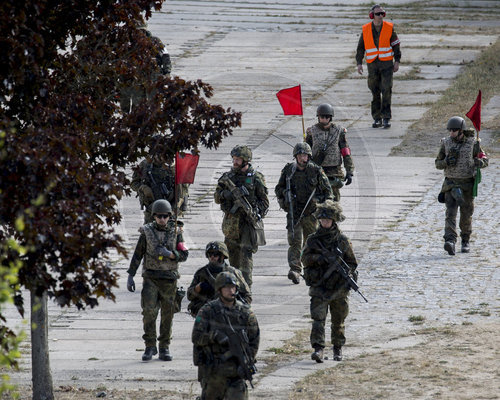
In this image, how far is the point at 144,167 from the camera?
1594 centimetres

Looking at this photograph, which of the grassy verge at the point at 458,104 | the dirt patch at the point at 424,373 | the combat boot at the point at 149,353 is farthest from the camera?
the grassy verge at the point at 458,104

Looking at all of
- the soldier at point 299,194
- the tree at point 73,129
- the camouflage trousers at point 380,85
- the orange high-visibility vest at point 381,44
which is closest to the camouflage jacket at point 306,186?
the soldier at point 299,194

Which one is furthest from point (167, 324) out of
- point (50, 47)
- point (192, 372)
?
point (50, 47)

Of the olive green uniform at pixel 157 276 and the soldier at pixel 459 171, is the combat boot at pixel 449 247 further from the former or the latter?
the olive green uniform at pixel 157 276

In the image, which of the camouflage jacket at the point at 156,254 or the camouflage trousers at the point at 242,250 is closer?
the camouflage jacket at the point at 156,254

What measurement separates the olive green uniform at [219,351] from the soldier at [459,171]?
7.29 metres

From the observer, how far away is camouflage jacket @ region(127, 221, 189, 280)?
13336 mm

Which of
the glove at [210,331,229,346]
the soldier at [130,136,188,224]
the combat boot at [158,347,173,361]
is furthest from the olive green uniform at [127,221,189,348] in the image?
the glove at [210,331,229,346]

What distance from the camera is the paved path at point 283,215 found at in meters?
13.6

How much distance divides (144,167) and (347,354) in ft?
14.3

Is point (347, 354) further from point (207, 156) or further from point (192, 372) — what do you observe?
point (207, 156)

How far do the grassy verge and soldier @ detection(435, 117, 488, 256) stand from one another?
651cm

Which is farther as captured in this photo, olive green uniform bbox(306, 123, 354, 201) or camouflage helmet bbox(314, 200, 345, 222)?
olive green uniform bbox(306, 123, 354, 201)

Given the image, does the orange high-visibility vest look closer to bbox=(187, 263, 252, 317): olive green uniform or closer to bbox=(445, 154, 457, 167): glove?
bbox=(445, 154, 457, 167): glove
